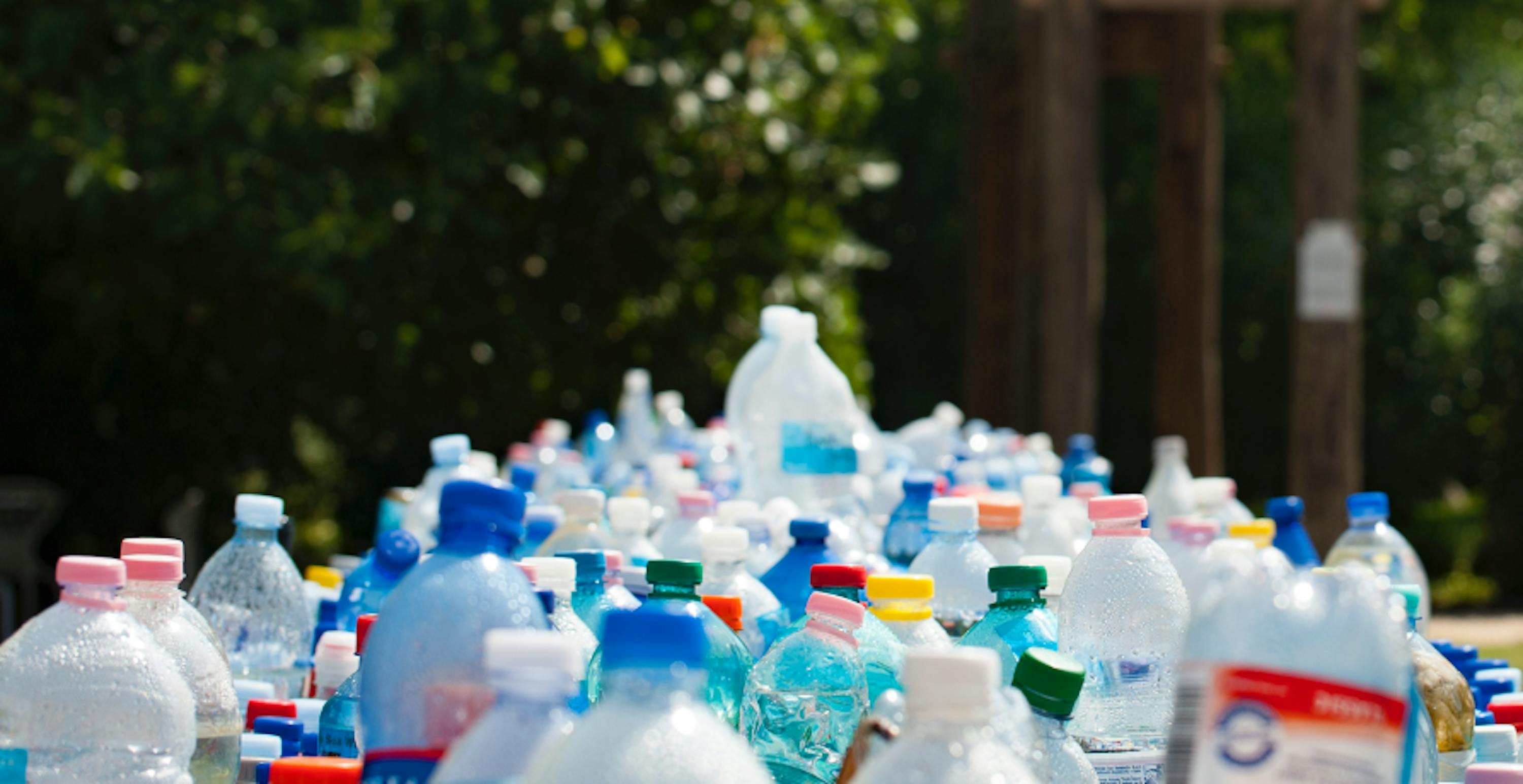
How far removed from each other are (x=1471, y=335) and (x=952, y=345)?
410 centimetres

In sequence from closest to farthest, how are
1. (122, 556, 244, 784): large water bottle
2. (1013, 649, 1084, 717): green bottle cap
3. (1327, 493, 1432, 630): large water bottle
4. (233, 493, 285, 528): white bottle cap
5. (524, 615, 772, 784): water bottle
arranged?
(524, 615, 772, 784): water bottle < (1013, 649, 1084, 717): green bottle cap < (122, 556, 244, 784): large water bottle < (233, 493, 285, 528): white bottle cap < (1327, 493, 1432, 630): large water bottle

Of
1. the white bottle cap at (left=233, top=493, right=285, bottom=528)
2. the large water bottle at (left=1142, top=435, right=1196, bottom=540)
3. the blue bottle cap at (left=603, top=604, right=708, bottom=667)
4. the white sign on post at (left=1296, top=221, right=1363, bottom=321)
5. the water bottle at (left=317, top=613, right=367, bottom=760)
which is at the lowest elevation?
the water bottle at (left=317, top=613, right=367, bottom=760)

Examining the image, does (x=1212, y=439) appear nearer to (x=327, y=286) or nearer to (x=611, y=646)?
(x=327, y=286)

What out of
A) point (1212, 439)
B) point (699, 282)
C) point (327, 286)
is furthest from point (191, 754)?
point (1212, 439)

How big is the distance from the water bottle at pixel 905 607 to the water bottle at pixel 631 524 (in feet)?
2.25

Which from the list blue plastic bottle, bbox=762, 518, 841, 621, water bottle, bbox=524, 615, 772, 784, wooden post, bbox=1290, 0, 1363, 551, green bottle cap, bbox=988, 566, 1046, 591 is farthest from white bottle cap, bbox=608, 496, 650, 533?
wooden post, bbox=1290, 0, 1363, 551

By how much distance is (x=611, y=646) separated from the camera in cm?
123

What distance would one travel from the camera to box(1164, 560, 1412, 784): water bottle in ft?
3.99

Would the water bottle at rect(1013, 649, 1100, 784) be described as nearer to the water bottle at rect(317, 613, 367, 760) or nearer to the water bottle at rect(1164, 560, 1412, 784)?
the water bottle at rect(1164, 560, 1412, 784)

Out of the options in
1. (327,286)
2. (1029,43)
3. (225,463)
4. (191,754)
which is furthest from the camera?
(225,463)

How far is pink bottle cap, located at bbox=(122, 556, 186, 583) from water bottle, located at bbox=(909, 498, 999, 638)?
1066 millimetres

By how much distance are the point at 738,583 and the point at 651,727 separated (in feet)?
3.99

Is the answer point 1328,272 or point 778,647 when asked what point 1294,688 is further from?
point 1328,272

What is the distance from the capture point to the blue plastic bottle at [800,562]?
8.16ft
